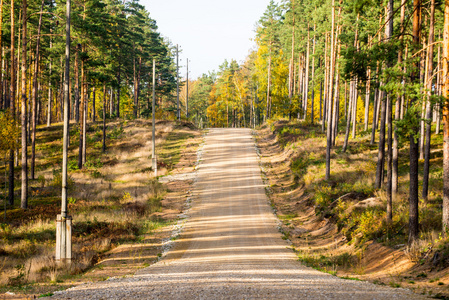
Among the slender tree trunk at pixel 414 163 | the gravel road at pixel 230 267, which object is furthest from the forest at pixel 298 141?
the gravel road at pixel 230 267

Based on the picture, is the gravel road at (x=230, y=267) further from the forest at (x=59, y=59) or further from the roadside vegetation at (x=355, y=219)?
the forest at (x=59, y=59)

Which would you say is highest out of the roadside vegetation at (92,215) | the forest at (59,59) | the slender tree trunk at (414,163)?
the forest at (59,59)

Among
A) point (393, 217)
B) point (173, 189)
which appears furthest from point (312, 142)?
point (393, 217)

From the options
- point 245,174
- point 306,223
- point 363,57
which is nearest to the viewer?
point 363,57

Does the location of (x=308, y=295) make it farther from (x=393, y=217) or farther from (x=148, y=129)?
(x=148, y=129)

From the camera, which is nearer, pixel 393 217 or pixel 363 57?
pixel 363 57

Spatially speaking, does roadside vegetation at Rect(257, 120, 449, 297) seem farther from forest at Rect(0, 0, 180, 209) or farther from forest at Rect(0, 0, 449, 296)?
forest at Rect(0, 0, 180, 209)

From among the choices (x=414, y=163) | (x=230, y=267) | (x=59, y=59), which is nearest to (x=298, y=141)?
(x=414, y=163)

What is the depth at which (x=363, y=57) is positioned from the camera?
12.1m

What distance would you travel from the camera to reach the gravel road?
25.6 feet

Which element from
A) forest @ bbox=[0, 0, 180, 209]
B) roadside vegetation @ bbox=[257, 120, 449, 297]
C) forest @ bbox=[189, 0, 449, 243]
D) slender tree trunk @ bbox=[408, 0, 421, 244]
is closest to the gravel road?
roadside vegetation @ bbox=[257, 120, 449, 297]

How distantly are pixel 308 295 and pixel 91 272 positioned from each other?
6.97 meters

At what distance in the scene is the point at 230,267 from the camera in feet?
36.8

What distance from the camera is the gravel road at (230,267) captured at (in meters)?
7.80
